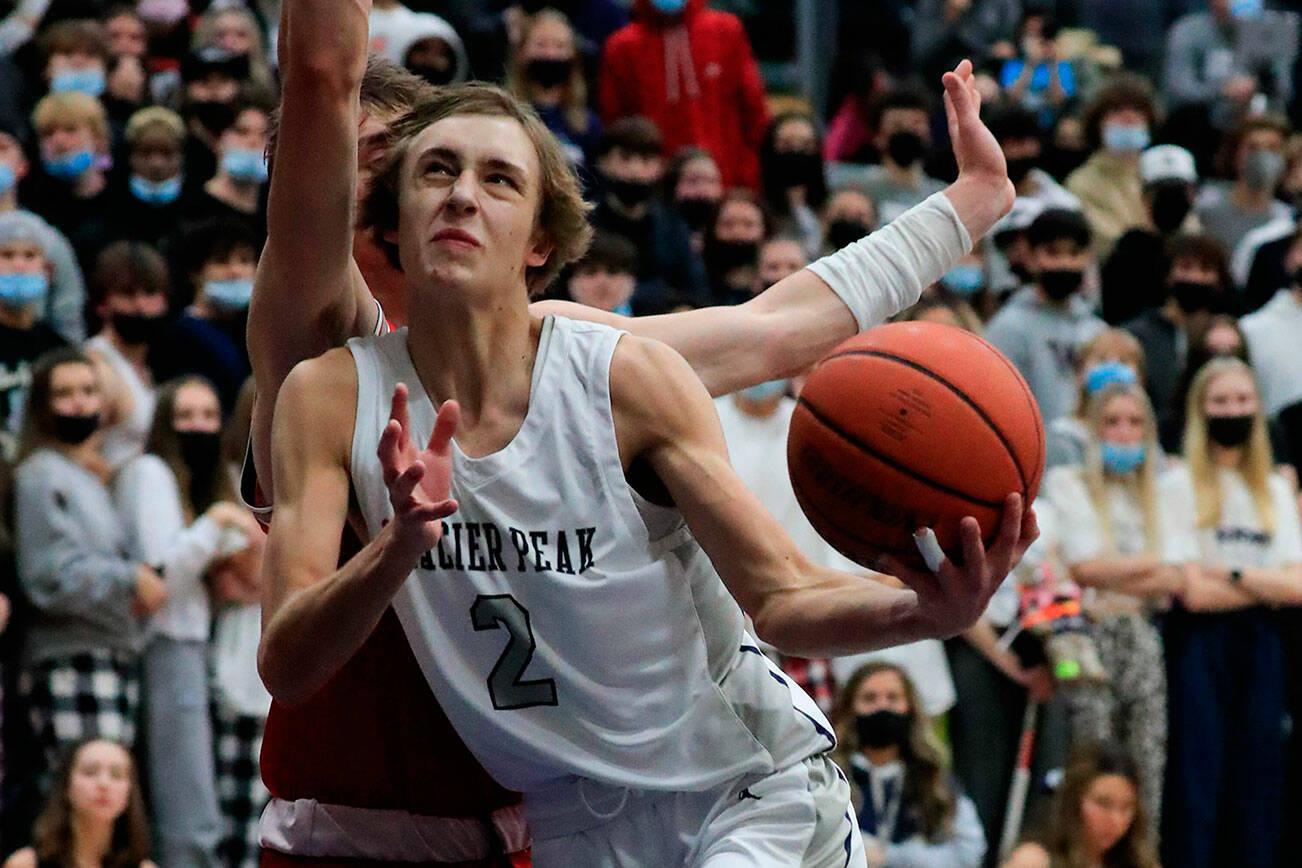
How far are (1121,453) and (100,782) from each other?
3.99m

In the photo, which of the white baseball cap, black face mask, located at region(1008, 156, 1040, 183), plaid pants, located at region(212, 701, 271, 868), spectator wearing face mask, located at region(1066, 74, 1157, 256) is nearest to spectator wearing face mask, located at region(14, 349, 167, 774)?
plaid pants, located at region(212, 701, 271, 868)

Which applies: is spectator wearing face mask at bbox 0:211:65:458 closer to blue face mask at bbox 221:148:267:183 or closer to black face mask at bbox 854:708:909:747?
blue face mask at bbox 221:148:267:183

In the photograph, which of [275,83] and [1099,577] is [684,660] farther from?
[275,83]

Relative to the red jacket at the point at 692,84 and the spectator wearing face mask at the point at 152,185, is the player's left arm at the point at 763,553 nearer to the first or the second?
the spectator wearing face mask at the point at 152,185

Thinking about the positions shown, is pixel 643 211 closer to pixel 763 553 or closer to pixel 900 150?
pixel 900 150

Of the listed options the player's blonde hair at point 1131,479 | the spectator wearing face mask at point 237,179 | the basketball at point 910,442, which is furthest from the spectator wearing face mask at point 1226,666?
the basketball at point 910,442

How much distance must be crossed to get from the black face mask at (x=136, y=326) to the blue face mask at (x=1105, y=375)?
11.9 feet

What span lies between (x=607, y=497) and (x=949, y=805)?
4.29m

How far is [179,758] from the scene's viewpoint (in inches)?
281

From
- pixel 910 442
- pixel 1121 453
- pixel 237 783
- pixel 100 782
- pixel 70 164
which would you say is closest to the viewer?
pixel 910 442

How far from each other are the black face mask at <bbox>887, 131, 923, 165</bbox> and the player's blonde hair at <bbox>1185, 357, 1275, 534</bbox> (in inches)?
96.0

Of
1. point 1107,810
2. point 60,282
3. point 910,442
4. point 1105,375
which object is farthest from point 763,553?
point 1105,375

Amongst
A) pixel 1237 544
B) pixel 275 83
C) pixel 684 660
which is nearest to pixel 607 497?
pixel 684 660

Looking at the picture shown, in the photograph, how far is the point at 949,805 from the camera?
7469mm
